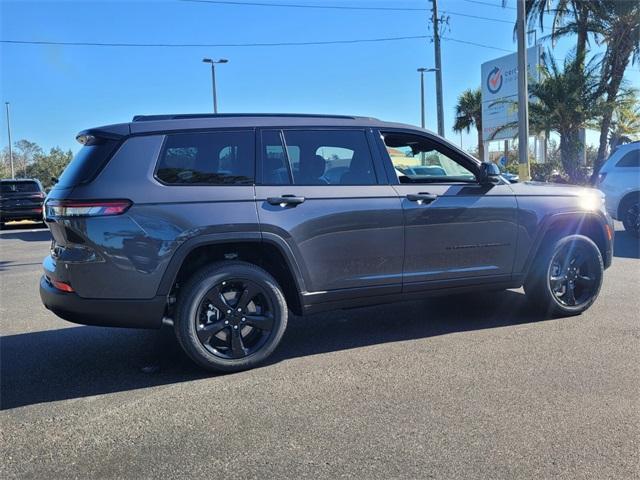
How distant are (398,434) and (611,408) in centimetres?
137

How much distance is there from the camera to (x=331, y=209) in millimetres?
4305

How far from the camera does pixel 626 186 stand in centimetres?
1071

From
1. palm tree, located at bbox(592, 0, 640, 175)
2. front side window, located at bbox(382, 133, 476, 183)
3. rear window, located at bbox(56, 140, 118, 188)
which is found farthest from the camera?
palm tree, located at bbox(592, 0, 640, 175)

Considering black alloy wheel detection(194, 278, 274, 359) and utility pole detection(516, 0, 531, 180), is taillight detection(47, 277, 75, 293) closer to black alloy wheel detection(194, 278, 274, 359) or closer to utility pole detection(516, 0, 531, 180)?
black alloy wheel detection(194, 278, 274, 359)

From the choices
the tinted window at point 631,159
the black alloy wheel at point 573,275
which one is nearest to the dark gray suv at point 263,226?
the black alloy wheel at point 573,275

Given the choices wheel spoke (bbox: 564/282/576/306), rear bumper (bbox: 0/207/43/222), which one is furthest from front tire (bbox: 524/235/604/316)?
rear bumper (bbox: 0/207/43/222)

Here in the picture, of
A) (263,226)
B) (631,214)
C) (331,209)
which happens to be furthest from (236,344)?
(631,214)

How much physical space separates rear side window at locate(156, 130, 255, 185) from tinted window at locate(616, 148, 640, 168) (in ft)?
30.7

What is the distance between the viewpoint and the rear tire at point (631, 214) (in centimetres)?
1060

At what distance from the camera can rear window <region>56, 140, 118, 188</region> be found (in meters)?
3.86

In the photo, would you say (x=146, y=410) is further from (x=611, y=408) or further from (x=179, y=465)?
(x=611, y=408)

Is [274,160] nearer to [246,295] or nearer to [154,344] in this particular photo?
[246,295]

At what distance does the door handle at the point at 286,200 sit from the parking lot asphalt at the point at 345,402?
123 centimetres

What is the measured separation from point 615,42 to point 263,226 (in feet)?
81.4
